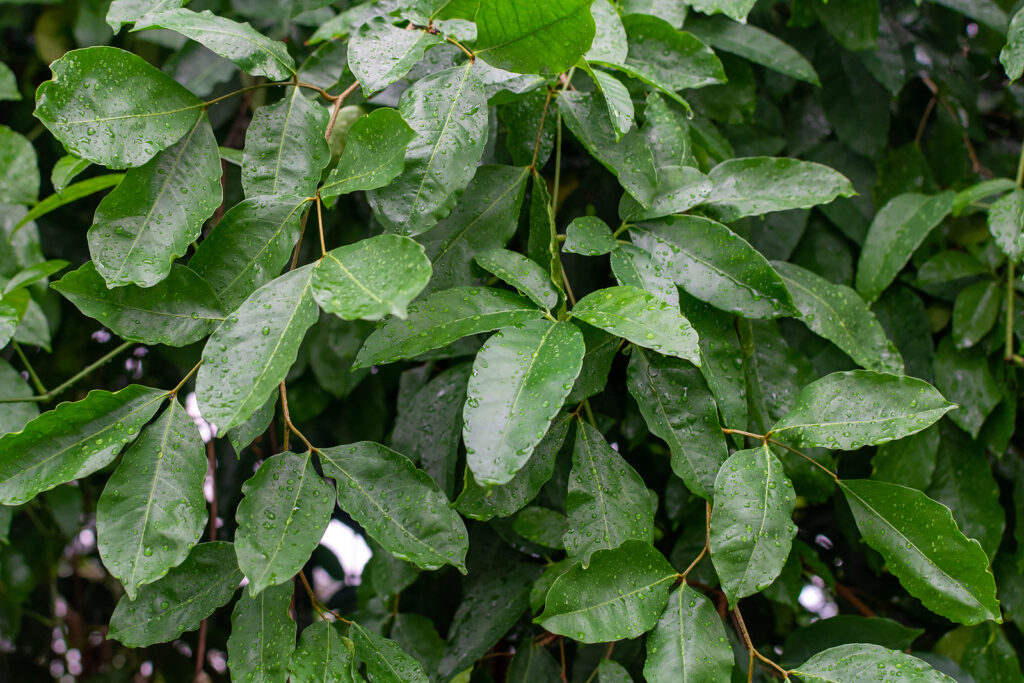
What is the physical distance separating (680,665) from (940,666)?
19.3 inches

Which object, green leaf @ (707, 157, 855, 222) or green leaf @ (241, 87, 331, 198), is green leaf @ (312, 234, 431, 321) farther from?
green leaf @ (707, 157, 855, 222)

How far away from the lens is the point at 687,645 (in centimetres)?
65

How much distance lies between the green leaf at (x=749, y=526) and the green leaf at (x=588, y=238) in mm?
238

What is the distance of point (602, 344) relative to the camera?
0.74m

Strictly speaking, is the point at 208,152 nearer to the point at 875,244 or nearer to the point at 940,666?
the point at 875,244

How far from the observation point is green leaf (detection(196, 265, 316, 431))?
1.77ft

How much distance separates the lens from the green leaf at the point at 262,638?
0.67 metres

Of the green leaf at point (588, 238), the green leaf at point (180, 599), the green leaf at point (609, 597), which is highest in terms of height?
the green leaf at point (588, 238)

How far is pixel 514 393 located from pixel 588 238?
228 millimetres

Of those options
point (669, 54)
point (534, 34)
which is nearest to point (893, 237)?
point (669, 54)

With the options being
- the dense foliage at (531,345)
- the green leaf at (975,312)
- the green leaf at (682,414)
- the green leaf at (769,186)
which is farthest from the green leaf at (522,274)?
the green leaf at (975,312)

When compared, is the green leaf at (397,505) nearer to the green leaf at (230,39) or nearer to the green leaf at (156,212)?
the green leaf at (156,212)

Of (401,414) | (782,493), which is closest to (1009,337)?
(782,493)

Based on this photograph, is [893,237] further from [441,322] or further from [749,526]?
[441,322]
